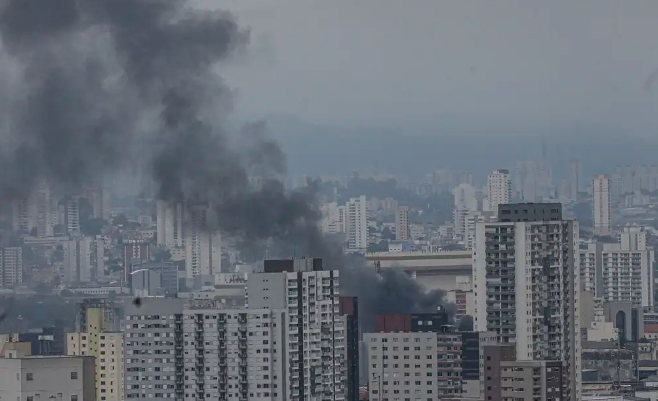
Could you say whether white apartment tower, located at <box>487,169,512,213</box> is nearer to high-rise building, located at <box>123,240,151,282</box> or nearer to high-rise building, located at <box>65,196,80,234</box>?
high-rise building, located at <box>123,240,151,282</box>

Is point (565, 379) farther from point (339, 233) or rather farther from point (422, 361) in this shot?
point (339, 233)

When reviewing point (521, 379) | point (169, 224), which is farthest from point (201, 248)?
point (521, 379)

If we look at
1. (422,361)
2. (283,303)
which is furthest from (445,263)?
(283,303)

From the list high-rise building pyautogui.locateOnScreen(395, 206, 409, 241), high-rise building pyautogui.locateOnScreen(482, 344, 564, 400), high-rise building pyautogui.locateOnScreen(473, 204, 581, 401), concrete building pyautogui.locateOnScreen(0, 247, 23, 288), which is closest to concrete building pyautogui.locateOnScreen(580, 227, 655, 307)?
high-rise building pyautogui.locateOnScreen(395, 206, 409, 241)

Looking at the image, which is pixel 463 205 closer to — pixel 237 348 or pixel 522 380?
pixel 237 348

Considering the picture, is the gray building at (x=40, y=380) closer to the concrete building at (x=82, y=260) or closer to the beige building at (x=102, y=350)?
the beige building at (x=102, y=350)

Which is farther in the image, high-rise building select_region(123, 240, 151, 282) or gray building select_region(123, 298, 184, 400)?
high-rise building select_region(123, 240, 151, 282)

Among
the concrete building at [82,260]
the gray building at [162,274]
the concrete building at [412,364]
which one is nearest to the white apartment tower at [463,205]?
the gray building at [162,274]
